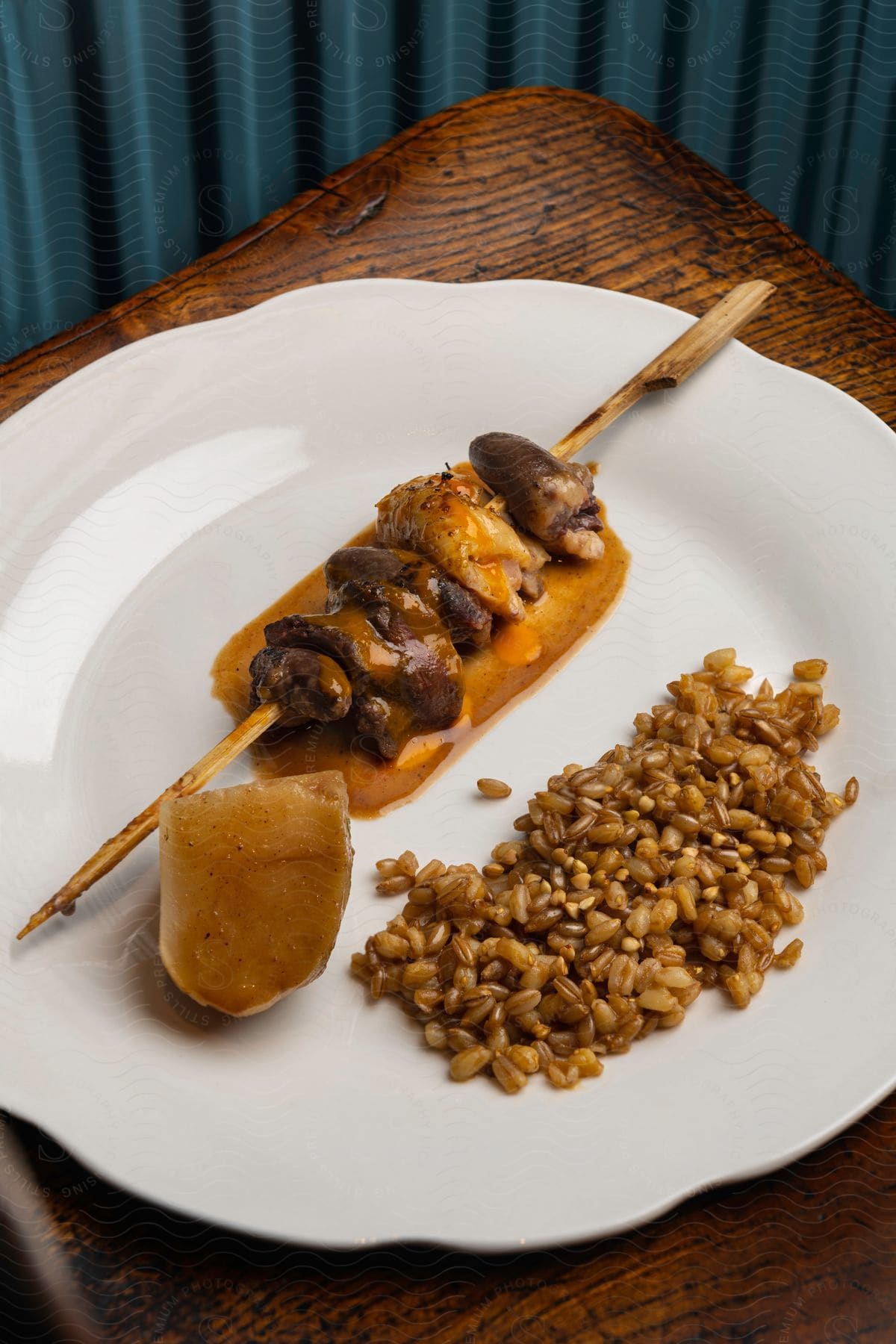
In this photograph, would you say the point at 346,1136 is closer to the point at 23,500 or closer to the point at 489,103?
the point at 23,500

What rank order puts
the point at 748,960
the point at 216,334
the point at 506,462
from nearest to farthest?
1. the point at 748,960
2. the point at 506,462
3. the point at 216,334

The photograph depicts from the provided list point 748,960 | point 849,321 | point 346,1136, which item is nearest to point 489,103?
point 849,321

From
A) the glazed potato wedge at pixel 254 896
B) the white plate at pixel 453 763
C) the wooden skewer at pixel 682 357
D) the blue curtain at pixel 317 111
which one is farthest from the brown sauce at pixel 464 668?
the blue curtain at pixel 317 111

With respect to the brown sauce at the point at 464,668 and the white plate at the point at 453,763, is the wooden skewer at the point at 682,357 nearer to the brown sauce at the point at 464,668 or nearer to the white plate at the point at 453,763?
the white plate at the point at 453,763

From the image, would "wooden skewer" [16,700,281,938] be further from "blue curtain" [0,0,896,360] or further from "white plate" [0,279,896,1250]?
"blue curtain" [0,0,896,360]

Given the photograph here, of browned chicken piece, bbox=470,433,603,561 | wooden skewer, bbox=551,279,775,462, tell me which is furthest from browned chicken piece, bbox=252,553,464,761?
wooden skewer, bbox=551,279,775,462

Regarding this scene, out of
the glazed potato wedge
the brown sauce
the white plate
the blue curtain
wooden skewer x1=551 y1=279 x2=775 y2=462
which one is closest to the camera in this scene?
the white plate
